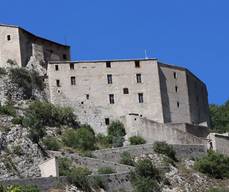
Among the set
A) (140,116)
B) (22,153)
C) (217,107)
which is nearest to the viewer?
(22,153)

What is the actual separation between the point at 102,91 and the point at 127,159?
1070 cm

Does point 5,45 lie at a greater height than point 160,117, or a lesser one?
greater

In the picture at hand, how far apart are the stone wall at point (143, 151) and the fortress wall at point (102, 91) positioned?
19.1 feet

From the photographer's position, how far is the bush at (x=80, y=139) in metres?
81.8

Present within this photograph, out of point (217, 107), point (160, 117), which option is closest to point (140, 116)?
point (160, 117)

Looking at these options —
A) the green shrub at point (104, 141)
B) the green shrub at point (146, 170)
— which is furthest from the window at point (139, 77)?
the green shrub at point (146, 170)

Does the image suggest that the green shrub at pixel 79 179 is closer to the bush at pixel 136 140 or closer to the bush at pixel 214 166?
the bush at pixel 214 166

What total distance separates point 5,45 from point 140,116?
1154 cm

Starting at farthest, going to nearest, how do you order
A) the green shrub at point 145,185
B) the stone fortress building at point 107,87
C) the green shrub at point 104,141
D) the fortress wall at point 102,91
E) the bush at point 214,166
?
the fortress wall at point 102,91, the stone fortress building at point 107,87, the green shrub at point 104,141, the bush at point 214,166, the green shrub at point 145,185

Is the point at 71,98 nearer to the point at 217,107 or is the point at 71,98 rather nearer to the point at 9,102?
the point at 9,102

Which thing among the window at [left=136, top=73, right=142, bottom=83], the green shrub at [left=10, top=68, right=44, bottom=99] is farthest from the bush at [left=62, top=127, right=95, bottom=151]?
the window at [left=136, top=73, right=142, bottom=83]

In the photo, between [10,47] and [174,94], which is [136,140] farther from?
[10,47]

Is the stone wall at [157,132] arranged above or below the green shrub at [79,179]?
above

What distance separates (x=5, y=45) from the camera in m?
88.2
